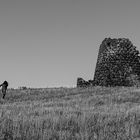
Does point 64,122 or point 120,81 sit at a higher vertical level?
point 120,81

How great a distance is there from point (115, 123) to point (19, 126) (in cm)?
316

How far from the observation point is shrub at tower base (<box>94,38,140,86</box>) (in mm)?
51719

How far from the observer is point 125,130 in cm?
1151

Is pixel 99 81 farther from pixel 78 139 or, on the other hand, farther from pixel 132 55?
pixel 78 139

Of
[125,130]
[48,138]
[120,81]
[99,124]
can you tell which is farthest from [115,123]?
[120,81]

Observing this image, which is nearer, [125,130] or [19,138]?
[19,138]

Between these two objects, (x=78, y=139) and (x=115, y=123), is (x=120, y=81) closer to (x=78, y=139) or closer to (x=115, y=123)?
(x=115, y=123)

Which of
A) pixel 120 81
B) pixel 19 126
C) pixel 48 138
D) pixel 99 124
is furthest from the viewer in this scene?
pixel 120 81

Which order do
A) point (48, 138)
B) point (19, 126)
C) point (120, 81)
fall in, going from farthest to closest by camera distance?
point (120, 81)
point (19, 126)
point (48, 138)

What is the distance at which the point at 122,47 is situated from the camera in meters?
52.9

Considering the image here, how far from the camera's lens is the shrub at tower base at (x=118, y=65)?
51.7m

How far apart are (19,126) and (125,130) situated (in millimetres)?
2744

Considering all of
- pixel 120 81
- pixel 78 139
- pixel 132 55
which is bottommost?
pixel 78 139

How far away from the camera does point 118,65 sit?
172 ft
